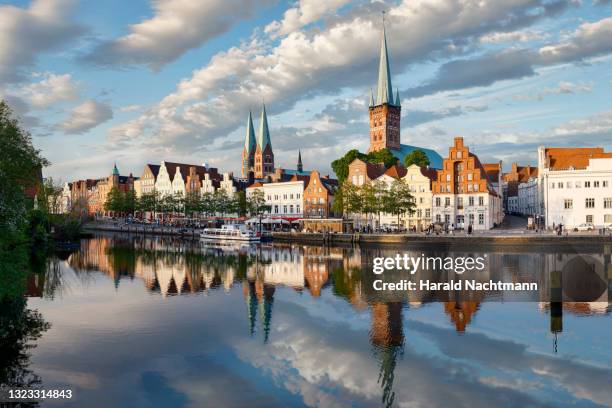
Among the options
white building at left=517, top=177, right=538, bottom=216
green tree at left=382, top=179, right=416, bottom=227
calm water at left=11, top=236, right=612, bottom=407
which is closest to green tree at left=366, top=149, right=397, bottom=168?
green tree at left=382, top=179, right=416, bottom=227

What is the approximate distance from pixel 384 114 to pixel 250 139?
56778 mm

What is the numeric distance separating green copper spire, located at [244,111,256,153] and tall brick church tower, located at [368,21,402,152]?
4871 centimetres

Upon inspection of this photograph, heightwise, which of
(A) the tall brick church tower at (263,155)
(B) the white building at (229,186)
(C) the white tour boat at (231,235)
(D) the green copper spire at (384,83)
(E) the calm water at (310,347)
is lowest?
(E) the calm water at (310,347)

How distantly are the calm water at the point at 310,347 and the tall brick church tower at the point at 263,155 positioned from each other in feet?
474

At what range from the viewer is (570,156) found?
89.6m

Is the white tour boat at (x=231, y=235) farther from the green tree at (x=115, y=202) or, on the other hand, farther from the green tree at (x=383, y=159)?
the green tree at (x=115, y=202)

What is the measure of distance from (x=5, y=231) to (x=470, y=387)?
2113 centimetres

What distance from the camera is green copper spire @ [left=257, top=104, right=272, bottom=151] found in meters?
185

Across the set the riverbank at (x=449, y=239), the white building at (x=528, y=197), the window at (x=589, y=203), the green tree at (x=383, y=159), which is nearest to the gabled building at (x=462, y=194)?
the riverbank at (x=449, y=239)

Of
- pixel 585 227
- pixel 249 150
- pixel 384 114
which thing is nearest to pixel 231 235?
pixel 585 227

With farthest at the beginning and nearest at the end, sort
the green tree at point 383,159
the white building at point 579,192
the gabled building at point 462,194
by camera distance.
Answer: the green tree at point 383,159, the gabled building at point 462,194, the white building at point 579,192

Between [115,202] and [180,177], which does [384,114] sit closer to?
[180,177]

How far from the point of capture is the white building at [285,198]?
10688 cm

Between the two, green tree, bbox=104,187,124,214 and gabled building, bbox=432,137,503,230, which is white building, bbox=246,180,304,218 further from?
green tree, bbox=104,187,124,214
